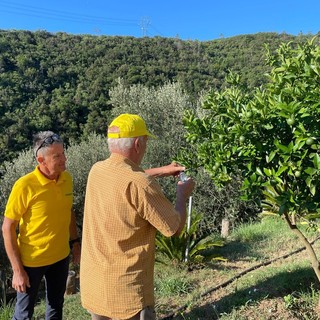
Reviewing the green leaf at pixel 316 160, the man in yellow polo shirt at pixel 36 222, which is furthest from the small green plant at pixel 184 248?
the green leaf at pixel 316 160

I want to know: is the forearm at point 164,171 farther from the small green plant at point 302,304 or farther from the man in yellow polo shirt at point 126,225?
the small green plant at point 302,304

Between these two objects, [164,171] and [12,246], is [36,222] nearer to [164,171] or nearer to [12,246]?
[12,246]

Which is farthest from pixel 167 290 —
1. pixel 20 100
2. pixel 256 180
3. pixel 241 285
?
pixel 20 100

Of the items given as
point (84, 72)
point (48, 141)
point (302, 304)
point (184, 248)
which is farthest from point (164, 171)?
point (84, 72)

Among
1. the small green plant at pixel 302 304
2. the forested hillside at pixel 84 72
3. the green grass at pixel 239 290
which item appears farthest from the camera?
the forested hillside at pixel 84 72

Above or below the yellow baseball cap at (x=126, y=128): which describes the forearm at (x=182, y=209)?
below

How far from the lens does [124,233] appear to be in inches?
79.9

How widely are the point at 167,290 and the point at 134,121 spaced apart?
107 inches

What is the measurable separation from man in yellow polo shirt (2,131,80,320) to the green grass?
1164 mm

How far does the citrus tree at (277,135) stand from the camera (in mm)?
2205

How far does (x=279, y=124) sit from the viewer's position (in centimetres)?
241

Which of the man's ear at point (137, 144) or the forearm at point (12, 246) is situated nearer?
the man's ear at point (137, 144)

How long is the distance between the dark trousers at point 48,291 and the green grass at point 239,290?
2.50ft

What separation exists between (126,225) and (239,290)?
248cm
